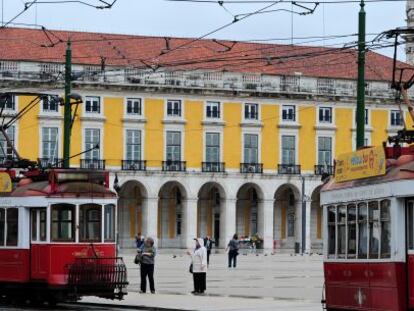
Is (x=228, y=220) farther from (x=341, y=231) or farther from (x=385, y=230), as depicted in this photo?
(x=385, y=230)

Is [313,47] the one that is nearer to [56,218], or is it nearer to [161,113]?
[161,113]

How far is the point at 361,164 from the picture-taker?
755 inches

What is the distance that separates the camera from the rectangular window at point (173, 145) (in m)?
87.2

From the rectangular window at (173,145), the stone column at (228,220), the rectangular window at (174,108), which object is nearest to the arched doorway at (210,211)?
the stone column at (228,220)

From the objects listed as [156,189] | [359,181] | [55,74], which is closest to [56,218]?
[359,181]

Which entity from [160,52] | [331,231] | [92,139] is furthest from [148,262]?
[92,139]

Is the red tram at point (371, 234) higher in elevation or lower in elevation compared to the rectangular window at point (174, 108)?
lower

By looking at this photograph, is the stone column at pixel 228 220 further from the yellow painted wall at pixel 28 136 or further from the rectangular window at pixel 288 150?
the yellow painted wall at pixel 28 136

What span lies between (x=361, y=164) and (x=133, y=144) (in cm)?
6744

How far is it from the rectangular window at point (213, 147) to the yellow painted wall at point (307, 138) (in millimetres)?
5978

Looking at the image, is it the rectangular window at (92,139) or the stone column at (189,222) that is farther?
the stone column at (189,222)

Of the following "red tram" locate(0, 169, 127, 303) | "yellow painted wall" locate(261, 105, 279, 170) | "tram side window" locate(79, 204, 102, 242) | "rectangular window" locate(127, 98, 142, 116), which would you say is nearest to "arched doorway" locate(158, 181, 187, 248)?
"rectangular window" locate(127, 98, 142, 116)

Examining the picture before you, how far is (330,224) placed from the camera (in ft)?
67.2

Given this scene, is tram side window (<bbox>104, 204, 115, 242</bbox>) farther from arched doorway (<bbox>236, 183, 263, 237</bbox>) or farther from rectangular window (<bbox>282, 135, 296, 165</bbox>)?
rectangular window (<bbox>282, 135, 296, 165</bbox>)
